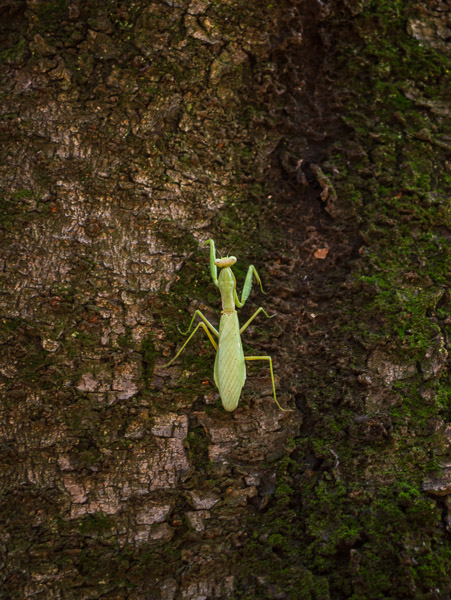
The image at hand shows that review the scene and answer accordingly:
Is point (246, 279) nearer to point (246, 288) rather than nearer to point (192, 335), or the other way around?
point (246, 288)

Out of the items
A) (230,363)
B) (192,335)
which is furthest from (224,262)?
(230,363)

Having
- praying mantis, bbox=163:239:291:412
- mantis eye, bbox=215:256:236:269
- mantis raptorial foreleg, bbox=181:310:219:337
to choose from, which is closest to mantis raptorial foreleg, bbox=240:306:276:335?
praying mantis, bbox=163:239:291:412

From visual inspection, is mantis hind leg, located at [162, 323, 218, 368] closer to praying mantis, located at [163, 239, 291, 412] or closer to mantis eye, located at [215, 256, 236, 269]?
praying mantis, located at [163, 239, 291, 412]

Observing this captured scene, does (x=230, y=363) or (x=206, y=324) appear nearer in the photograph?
(x=230, y=363)

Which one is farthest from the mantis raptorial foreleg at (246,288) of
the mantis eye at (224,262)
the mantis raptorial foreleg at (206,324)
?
the mantis raptorial foreleg at (206,324)

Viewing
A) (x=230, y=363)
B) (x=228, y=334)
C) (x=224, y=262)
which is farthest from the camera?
(x=224, y=262)

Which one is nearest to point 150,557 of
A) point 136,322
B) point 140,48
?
point 136,322

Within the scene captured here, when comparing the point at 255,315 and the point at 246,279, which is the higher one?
the point at 246,279

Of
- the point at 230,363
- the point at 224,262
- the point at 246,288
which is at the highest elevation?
the point at 224,262
